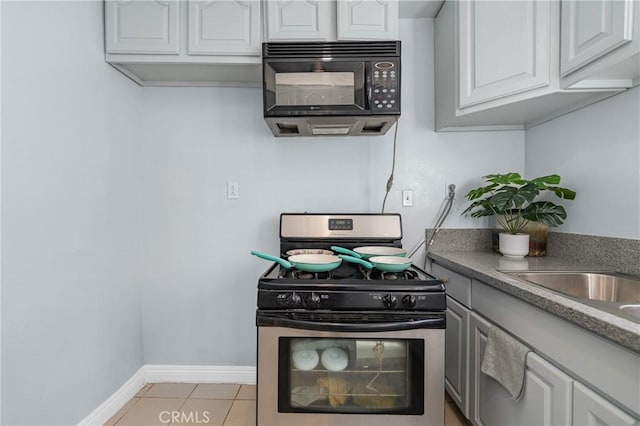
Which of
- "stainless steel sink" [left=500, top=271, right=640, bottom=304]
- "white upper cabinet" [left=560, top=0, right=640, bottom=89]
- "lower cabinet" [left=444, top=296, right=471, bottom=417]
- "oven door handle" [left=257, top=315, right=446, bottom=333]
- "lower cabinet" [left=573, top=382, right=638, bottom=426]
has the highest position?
"white upper cabinet" [left=560, top=0, right=640, bottom=89]

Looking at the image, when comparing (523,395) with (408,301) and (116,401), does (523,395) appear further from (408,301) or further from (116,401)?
(116,401)

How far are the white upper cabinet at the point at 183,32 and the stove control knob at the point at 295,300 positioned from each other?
1167 mm

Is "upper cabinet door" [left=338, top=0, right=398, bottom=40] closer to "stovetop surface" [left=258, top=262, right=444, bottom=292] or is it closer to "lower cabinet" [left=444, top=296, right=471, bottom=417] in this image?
"stovetop surface" [left=258, top=262, right=444, bottom=292]

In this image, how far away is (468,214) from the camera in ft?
6.54

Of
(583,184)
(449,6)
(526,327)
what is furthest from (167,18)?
(583,184)

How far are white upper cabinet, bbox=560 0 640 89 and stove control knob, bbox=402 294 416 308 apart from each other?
3.41 ft

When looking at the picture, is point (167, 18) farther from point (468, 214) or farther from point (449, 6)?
point (468, 214)

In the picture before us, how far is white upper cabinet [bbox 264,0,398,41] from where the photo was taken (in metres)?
1.59

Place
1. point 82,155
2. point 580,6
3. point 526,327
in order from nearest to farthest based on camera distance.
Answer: point 526,327
point 580,6
point 82,155

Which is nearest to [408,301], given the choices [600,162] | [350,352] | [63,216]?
[350,352]

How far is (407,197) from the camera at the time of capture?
2012 mm

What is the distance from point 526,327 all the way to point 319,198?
125 cm

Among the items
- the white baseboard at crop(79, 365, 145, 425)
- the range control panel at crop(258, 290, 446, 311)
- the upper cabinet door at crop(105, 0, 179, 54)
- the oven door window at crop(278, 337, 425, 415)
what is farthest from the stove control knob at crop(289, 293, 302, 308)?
the upper cabinet door at crop(105, 0, 179, 54)
